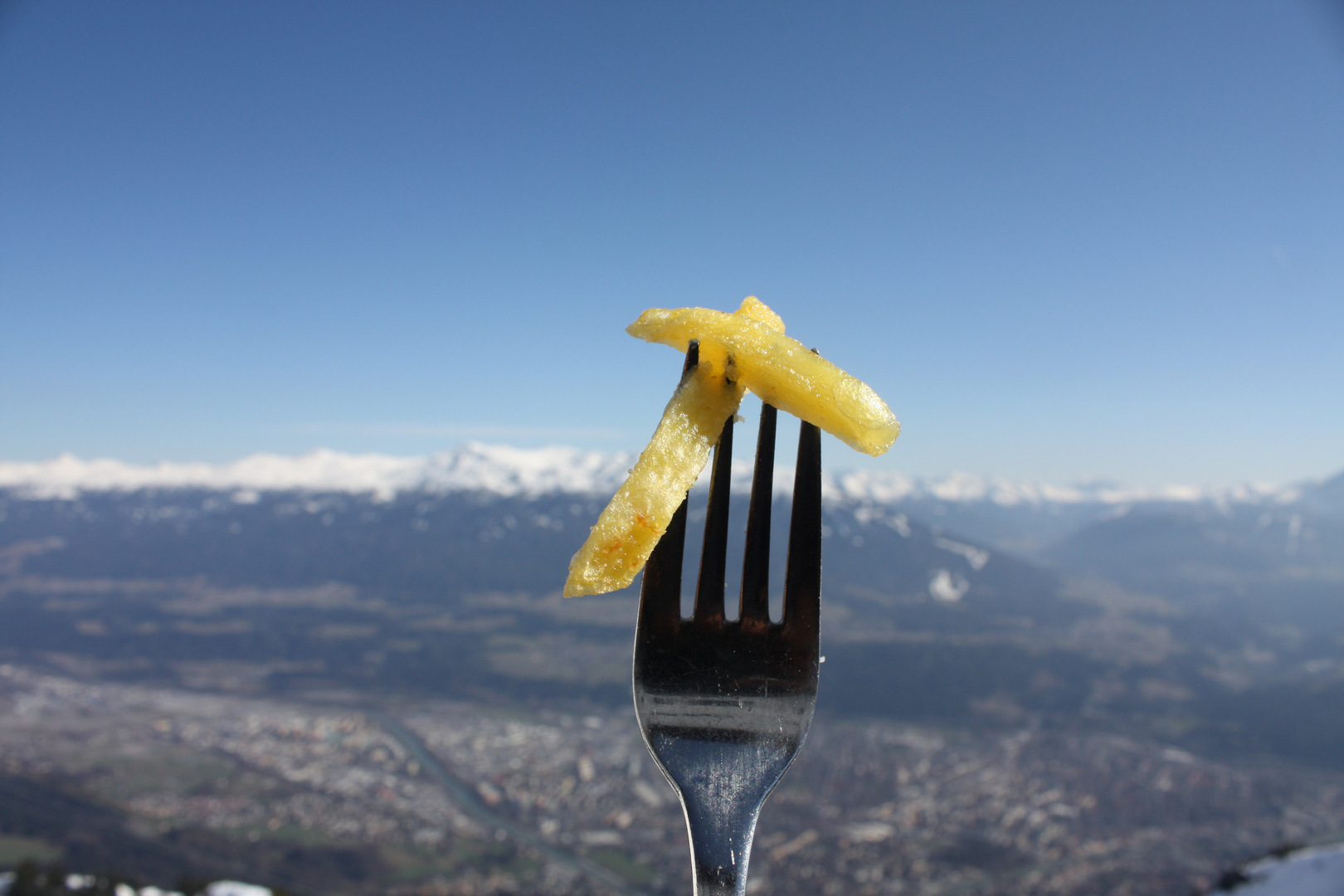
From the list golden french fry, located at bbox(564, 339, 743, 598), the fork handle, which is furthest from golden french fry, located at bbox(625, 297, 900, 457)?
the fork handle

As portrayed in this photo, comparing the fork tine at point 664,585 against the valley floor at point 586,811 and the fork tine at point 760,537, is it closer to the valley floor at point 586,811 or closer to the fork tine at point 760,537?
the fork tine at point 760,537

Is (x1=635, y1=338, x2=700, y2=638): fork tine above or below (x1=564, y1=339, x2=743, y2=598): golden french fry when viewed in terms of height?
below

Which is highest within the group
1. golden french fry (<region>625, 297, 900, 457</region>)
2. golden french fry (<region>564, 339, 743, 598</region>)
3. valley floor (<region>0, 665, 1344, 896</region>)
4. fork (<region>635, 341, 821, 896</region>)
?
golden french fry (<region>625, 297, 900, 457</region>)

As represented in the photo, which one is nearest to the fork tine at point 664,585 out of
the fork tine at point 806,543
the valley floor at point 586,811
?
the fork tine at point 806,543

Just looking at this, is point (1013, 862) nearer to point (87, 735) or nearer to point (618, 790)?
point (618, 790)

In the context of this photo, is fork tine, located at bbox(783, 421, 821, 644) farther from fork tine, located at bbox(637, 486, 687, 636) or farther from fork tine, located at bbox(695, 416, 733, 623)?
fork tine, located at bbox(637, 486, 687, 636)

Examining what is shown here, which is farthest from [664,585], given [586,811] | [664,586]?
[586,811]

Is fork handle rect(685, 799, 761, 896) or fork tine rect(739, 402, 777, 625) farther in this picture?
fork tine rect(739, 402, 777, 625)
